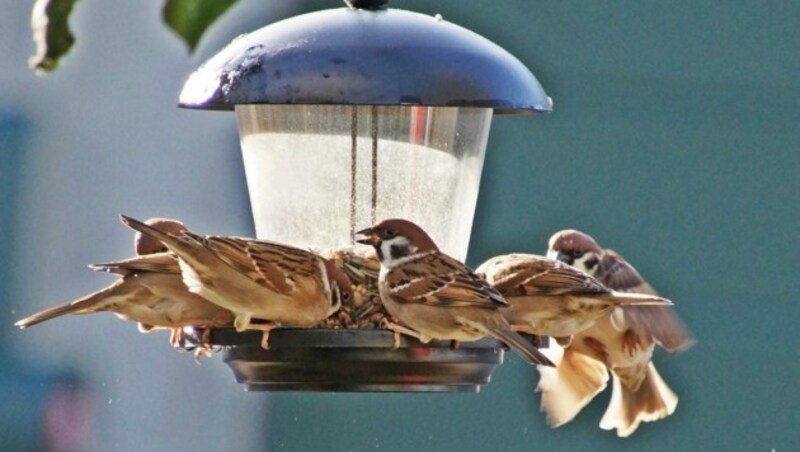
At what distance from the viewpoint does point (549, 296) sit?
398cm

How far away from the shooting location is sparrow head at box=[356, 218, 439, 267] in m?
3.70

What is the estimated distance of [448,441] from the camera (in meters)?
8.34

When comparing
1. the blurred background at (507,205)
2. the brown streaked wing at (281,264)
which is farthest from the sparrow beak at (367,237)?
the blurred background at (507,205)

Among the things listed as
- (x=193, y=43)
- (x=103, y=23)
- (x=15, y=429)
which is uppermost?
(x=193, y=43)

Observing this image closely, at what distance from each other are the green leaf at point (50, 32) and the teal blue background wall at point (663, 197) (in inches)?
244

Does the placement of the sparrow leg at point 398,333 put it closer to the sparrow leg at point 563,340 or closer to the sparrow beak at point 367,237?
the sparrow beak at point 367,237

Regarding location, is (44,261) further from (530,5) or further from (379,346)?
(379,346)

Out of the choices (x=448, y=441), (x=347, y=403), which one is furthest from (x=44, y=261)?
(x=448, y=441)

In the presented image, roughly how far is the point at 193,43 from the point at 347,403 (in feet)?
24.6

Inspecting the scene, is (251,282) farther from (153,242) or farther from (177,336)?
(153,242)

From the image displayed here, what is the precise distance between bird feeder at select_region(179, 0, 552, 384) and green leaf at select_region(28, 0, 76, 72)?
1699 mm

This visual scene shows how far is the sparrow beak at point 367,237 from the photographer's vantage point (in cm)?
376

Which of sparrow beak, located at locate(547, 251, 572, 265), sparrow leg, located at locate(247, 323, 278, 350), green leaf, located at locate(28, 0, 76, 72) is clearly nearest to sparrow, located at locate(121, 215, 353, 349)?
sparrow leg, located at locate(247, 323, 278, 350)

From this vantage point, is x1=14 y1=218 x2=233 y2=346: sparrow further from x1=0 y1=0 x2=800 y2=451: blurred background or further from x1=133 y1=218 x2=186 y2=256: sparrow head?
x1=0 y1=0 x2=800 y2=451: blurred background
